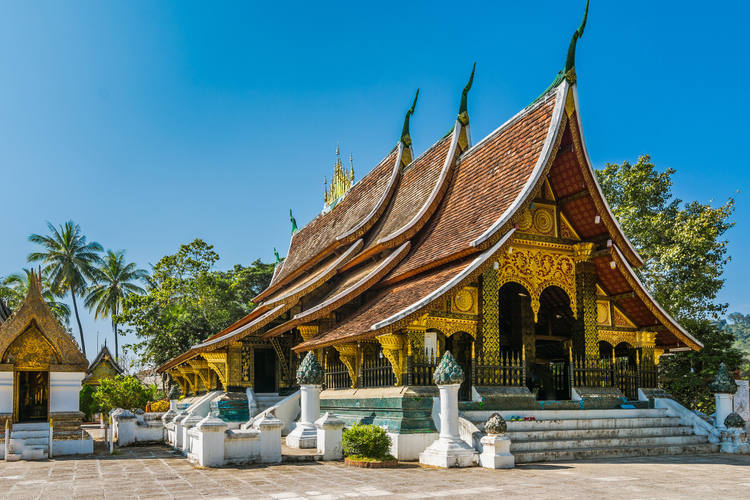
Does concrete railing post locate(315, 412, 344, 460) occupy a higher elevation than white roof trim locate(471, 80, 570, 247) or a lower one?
lower

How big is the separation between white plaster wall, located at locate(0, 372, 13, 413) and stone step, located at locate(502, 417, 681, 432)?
8.55 metres

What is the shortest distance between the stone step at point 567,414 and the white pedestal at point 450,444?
892mm

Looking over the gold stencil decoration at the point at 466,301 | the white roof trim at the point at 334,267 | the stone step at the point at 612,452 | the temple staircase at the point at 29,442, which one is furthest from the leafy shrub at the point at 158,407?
the stone step at the point at 612,452

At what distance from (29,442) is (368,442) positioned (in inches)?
257

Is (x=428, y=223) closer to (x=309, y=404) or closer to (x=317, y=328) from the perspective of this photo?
(x=317, y=328)

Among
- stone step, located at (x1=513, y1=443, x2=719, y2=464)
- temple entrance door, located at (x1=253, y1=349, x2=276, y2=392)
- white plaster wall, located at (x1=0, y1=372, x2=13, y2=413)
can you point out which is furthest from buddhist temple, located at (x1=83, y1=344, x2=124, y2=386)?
stone step, located at (x1=513, y1=443, x2=719, y2=464)

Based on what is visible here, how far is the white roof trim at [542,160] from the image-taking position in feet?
36.1

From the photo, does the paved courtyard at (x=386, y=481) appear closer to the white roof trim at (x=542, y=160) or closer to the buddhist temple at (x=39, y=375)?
the buddhist temple at (x=39, y=375)

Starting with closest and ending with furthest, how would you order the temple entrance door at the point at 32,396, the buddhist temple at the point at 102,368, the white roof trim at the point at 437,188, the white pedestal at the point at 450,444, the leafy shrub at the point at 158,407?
1. the white pedestal at the point at 450,444
2. the temple entrance door at the point at 32,396
3. the white roof trim at the point at 437,188
4. the leafy shrub at the point at 158,407
5. the buddhist temple at the point at 102,368

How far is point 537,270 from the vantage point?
12359mm

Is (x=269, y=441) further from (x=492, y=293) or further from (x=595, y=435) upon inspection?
(x=595, y=435)

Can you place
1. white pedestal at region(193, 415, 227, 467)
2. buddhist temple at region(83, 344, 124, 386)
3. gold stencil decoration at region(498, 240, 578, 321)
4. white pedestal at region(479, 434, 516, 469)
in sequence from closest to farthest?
white pedestal at region(479, 434, 516, 469)
white pedestal at region(193, 415, 227, 467)
gold stencil decoration at region(498, 240, 578, 321)
buddhist temple at region(83, 344, 124, 386)

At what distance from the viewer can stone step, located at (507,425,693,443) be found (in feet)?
32.6

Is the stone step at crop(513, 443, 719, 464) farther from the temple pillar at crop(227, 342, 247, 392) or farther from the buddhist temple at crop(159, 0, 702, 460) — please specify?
the temple pillar at crop(227, 342, 247, 392)
